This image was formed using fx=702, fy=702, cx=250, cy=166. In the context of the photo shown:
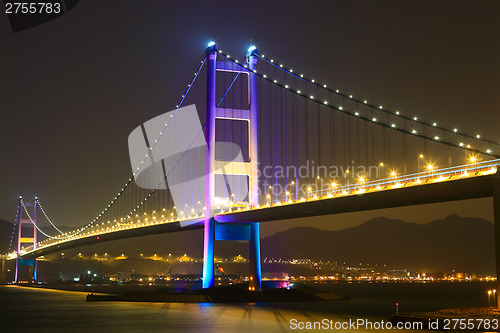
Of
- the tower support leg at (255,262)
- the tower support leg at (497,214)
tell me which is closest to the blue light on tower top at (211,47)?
the tower support leg at (255,262)

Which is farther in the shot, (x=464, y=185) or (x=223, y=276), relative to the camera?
(x=223, y=276)

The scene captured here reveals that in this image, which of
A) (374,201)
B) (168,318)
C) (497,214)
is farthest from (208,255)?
(497,214)

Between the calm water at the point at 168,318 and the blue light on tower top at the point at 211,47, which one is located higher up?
the blue light on tower top at the point at 211,47

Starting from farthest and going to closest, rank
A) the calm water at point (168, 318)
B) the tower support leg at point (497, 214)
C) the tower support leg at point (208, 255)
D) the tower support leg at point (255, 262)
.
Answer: the tower support leg at point (208, 255) → the tower support leg at point (255, 262) → the calm water at point (168, 318) → the tower support leg at point (497, 214)

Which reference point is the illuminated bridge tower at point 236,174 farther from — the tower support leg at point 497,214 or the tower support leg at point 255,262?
the tower support leg at point 497,214

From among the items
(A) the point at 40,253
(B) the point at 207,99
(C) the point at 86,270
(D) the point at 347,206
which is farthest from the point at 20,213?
(D) the point at 347,206

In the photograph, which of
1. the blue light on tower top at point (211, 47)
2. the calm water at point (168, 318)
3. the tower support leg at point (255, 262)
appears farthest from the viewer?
the blue light on tower top at point (211, 47)

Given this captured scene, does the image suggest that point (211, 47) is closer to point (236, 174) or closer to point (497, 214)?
point (236, 174)

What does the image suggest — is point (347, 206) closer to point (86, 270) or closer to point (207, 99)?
point (207, 99)

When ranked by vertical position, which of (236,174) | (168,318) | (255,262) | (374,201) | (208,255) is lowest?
(168,318)

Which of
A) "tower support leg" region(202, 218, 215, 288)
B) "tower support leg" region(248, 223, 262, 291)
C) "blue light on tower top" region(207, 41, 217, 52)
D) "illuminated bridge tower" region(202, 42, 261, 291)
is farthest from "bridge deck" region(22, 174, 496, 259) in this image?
"blue light on tower top" region(207, 41, 217, 52)

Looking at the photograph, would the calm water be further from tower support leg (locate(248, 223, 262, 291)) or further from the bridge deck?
the bridge deck
